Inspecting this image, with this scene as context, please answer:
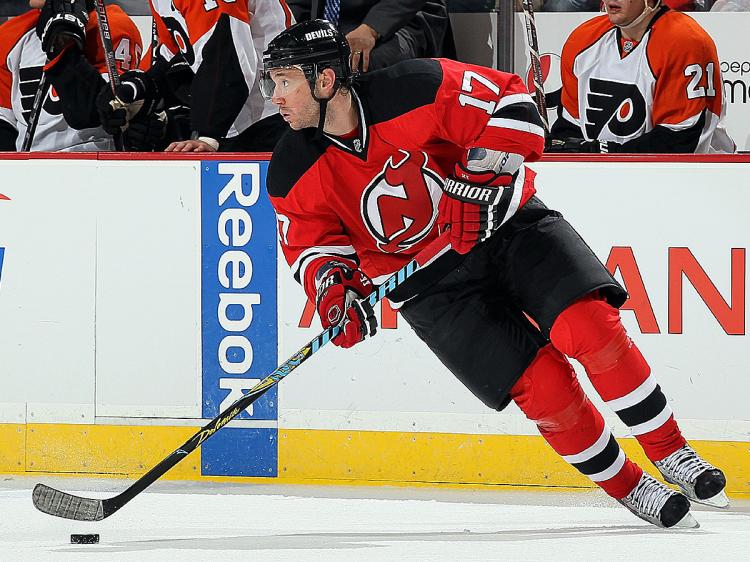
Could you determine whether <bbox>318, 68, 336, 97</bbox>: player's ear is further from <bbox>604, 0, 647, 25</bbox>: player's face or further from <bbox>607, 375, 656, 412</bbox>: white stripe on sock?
<bbox>604, 0, 647, 25</bbox>: player's face

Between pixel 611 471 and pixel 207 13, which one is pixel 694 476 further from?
pixel 207 13

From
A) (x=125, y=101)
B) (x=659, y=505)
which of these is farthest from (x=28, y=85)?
(x=659, y=505)

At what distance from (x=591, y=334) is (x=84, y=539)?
1.17 metres

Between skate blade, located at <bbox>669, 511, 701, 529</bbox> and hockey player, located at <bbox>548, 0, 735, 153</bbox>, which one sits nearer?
skate blade, located at <bbox>669, 511, 701, 529</bbox>

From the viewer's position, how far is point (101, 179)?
3664 millimetres

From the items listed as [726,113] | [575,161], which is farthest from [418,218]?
[726,113]

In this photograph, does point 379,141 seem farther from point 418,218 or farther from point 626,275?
point 626,275

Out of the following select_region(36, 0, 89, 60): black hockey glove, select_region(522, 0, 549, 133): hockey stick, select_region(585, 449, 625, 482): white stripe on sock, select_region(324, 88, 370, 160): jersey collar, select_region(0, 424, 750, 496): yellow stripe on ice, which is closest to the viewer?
select_region(324, 88, 370, 160): jersey collar

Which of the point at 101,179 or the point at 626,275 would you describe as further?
the point at 101,179

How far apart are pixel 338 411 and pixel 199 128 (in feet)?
2.90

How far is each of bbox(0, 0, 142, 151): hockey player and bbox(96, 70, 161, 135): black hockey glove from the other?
10cm

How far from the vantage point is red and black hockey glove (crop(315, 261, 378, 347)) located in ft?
9.39

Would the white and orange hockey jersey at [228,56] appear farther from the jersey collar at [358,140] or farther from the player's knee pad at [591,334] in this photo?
the player's knee pad at [591,334]

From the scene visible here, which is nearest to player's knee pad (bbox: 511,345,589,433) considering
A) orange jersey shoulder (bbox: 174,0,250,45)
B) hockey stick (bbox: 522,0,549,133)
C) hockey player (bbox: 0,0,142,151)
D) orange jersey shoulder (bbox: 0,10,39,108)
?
hockey stick (bbox: 522,0,549,133)
